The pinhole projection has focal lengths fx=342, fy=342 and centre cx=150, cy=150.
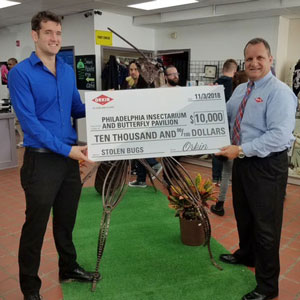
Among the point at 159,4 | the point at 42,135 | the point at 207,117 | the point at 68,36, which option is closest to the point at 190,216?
the point at 207,117

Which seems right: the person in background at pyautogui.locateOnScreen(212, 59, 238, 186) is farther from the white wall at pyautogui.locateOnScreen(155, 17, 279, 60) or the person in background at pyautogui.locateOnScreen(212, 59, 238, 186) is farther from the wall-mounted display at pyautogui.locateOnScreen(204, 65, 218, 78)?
the wall-mounted display at pyautogui.locateOnScreen(204, 65, 218, 78)

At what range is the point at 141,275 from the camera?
245 cm

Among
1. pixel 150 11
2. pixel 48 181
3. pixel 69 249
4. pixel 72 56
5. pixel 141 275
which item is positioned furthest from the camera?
pixel 72 56

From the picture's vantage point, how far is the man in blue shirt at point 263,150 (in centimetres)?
193

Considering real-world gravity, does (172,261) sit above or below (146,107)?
below

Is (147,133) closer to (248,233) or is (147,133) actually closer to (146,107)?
(146,107)

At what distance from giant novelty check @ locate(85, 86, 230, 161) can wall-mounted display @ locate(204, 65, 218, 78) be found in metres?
4.65

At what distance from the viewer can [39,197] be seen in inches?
76.5

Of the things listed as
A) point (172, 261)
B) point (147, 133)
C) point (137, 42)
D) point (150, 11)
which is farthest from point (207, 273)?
point (137, 42)

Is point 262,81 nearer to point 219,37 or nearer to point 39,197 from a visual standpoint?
point 39,197

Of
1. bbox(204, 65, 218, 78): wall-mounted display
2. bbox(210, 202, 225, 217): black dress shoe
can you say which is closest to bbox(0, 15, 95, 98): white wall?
bbox(204, 65, 218, 78): wall-mounted display

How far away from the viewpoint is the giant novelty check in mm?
2033

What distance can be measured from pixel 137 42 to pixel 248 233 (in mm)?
5689

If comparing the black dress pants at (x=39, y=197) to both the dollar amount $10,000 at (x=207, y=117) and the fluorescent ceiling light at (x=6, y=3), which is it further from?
the fluorescent ceiling light at (x=6, y=3)
